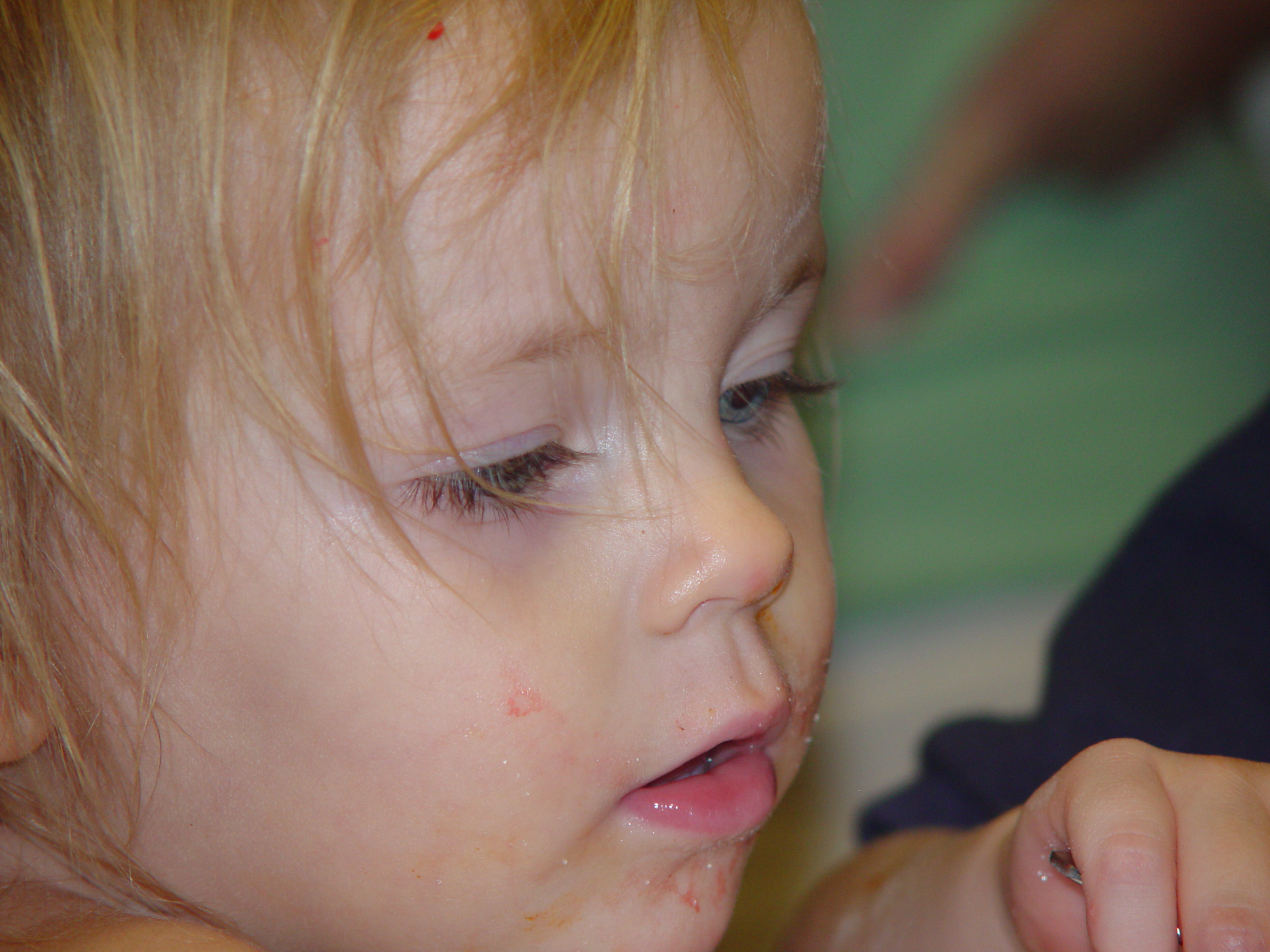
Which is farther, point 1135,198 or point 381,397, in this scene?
point 1135,198

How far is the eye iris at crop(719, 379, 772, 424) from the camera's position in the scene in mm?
601

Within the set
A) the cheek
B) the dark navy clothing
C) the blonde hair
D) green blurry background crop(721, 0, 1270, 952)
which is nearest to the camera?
the blonde hair

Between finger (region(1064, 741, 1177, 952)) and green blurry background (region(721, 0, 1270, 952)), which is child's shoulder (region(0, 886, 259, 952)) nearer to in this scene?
finger (region(1064, 741, 1177, 952))

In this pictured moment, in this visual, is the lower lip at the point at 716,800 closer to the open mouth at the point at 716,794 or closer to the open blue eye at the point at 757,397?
the open mouth at the point at 716,794

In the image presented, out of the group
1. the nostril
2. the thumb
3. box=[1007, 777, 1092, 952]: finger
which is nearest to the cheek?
the nostril

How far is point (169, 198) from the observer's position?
0.44 meters

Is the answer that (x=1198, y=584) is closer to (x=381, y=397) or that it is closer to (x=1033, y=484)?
(x=1033, y=484)

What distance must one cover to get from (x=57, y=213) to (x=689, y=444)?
255 mm

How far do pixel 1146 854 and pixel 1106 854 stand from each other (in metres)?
0.01

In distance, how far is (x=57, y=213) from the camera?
451 mm

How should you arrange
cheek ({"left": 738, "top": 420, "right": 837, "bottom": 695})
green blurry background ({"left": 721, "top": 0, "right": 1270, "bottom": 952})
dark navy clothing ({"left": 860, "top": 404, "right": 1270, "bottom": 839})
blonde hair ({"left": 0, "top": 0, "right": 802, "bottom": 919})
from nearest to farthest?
blonde hair ({"left": 0, "top": 0, "right": 802, "bottom": 919}) → cheek ({"left": 738, "top": 420, "right": 837, "bottom": 695}) → dark navy clothing ({"left": 860, "top": 404, "right": 1270, "bottom": 839}) → green blurry background ({"left": 721, "top": 0, "right": 1270, "bottom": 952})

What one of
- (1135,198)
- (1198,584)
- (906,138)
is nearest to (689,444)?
(1198,584)

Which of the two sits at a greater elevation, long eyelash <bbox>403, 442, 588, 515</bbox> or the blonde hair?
the blonde hair

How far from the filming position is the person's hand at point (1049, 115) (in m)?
1.17
